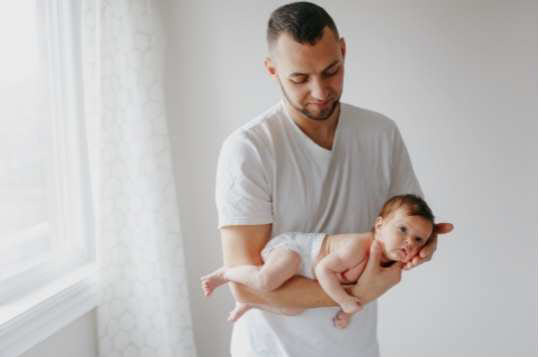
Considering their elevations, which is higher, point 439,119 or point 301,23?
point 301,23

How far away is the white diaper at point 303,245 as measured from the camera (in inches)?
59.8

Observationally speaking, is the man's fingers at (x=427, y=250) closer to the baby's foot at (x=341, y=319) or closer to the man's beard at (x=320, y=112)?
the baby's foot at (x=341, y=319)

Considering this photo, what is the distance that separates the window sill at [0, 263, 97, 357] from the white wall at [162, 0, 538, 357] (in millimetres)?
659

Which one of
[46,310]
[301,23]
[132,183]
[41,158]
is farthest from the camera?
[132,183]

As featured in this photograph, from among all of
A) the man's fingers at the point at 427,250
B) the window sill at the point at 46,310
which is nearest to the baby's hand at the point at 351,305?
the man's fingers at the point at 427,250

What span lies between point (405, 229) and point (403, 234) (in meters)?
0.02

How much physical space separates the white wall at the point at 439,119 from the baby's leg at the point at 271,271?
4.06ft

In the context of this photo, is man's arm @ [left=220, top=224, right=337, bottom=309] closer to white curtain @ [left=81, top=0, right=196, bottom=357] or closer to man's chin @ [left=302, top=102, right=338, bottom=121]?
man's chin @ [left=302, top=102, right=338, bottom=121]

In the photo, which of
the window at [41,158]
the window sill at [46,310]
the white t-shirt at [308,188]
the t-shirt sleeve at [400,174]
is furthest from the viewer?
the window at [41,158]

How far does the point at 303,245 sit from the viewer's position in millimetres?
1525

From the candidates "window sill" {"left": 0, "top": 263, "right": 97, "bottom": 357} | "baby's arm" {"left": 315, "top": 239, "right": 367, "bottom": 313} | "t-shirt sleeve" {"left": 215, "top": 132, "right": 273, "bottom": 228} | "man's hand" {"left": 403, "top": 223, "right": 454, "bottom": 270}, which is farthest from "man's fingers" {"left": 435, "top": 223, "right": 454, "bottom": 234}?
"window sill" {"left": 0, "top": 263, "right": 97, "bottom": 357}

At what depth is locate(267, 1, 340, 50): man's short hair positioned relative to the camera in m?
1.44

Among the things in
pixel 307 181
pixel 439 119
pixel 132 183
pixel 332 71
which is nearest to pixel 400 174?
pixel 307 181

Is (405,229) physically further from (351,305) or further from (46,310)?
(46,310)
